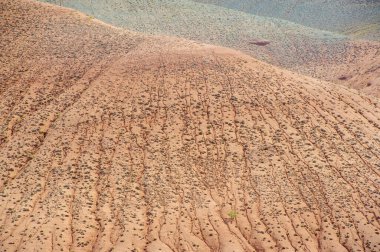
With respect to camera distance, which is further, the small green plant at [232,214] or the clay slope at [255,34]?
the clay slope at [255,34]

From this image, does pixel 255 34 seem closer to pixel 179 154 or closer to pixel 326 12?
pixel 326 12

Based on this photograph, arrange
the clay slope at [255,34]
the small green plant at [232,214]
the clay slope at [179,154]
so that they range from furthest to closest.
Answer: the clay slope at [255,34] → the small green plant at [232,214] → the clay slope at [179,154]

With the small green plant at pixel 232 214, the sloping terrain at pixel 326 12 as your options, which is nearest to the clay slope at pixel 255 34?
the sloping terrain at pixel 326 12

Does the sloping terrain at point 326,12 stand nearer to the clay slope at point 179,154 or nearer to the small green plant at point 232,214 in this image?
the clay slope at point 179,154

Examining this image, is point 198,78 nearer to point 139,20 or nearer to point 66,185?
point 66,185

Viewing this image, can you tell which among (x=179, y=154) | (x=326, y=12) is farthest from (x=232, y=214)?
(x=326, y=12)
